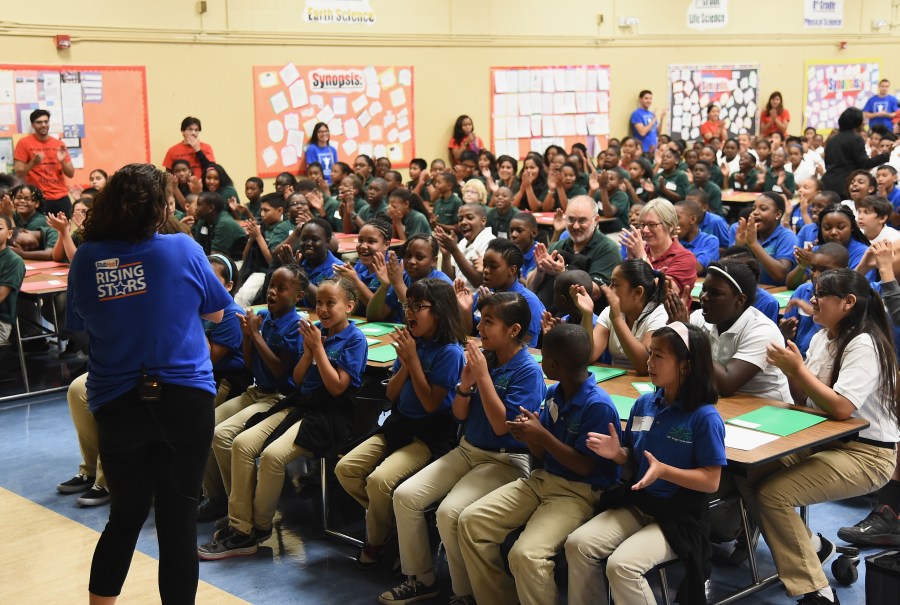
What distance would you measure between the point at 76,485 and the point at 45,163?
5677mm

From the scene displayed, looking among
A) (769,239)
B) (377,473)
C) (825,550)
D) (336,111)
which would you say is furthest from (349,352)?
(336,111)

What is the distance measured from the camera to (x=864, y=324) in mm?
3549

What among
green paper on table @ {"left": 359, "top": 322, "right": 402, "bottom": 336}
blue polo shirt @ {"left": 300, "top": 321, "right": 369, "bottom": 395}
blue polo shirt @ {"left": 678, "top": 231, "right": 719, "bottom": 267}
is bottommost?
green paper on table @ {"left": 359, "top": 322, "right": 402, "bottom": 336}

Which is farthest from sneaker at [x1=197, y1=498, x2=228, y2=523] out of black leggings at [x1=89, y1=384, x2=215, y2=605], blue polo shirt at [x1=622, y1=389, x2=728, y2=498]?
blue polo shirt at [x1=622, y1=389, x2=728, y2=498]

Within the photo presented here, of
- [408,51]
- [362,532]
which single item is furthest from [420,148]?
[362,532]

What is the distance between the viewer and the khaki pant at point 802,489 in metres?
3.32

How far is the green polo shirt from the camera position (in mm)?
5492

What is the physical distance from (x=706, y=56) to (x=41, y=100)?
9942 mm

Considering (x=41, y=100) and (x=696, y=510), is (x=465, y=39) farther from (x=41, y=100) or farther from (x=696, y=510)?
(x=696, y=510)

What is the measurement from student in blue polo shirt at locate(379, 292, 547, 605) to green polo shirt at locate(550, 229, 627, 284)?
1.94 m

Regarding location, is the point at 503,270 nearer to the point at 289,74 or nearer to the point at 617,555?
the point at 617,555

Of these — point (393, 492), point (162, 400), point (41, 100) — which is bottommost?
point (393, 492)

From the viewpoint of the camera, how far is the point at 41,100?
9.78 meters

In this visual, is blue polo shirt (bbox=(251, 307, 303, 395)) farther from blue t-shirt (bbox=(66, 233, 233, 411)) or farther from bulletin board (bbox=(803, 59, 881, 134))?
bulletin board (bbox=(803, 59, 881, 134))
